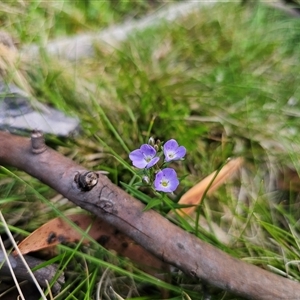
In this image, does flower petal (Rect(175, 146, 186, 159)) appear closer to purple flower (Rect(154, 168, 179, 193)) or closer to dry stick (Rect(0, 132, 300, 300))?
purple flower (Rect(154, 168, 179, 193))

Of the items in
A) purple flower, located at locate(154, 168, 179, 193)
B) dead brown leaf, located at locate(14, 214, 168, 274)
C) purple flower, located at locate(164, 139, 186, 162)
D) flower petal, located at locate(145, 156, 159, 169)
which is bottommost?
dead brown leaf, located at locate(14, 214, 168, 274)

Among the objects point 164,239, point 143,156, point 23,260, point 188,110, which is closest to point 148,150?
point 143,156

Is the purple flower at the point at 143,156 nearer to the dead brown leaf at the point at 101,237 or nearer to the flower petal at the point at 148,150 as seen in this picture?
the flower petal at the point at 148,150

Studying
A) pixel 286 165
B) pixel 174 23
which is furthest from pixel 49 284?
pixel 174 23

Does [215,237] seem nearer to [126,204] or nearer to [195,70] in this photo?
[126,204]

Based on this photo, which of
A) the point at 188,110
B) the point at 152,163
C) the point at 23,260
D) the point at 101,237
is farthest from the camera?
the point at 188,110

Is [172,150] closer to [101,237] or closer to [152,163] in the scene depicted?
[152,163]

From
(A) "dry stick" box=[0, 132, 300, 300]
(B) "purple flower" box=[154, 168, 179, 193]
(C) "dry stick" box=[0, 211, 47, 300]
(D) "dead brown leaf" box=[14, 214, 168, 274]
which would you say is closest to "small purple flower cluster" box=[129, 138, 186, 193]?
(B) "purple flower" box=[154, 168, 179, 193]

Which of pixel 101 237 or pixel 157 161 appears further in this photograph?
pixel 101 237
